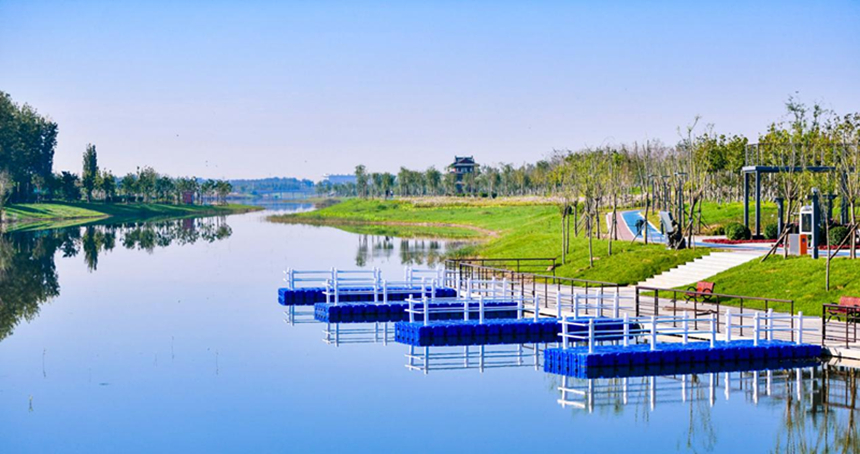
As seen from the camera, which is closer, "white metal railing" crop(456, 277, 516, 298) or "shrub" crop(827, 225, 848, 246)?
"white metal railing" crop(456, 277, 516, 298)

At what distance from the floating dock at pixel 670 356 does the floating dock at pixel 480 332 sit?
14.6 ft

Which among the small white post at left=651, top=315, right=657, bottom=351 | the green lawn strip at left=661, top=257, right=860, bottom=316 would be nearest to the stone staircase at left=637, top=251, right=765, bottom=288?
the green lawn strip at left=661, top=257, right=860, bottom=316

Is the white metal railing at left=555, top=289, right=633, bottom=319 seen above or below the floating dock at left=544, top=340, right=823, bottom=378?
above

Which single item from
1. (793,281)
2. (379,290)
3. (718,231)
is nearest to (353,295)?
(379,290)

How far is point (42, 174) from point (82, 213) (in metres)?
13.2

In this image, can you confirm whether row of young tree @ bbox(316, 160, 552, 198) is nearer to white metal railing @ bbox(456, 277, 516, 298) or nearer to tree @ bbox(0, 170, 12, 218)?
tree @ bbox(0, 170, 12, 218)

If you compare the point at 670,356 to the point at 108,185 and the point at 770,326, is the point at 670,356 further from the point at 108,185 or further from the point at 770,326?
the point at 108,185

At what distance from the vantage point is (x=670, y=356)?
78.2ft

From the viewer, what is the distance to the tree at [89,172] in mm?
152500

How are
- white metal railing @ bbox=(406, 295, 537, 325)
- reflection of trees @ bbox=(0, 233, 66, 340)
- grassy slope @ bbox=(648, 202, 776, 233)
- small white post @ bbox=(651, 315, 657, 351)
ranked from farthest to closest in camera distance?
grassy slope @ bbox=(648, 202, 776, 233) → reflection of trees @ bbox=(0, 233, 66, 340) → white metal railing @ bbox=(406, 295, 537, 325) → small white post @ bbox=(651, 315, 657, 351)

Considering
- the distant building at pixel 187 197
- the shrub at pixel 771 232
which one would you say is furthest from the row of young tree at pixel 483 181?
the shrub at pixel 771 232

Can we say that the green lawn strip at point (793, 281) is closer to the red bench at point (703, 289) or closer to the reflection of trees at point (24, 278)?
the red bench at point (703, 289)

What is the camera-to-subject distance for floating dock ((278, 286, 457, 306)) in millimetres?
37906

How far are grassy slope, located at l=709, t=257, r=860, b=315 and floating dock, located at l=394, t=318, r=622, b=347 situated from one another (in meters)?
5.26
